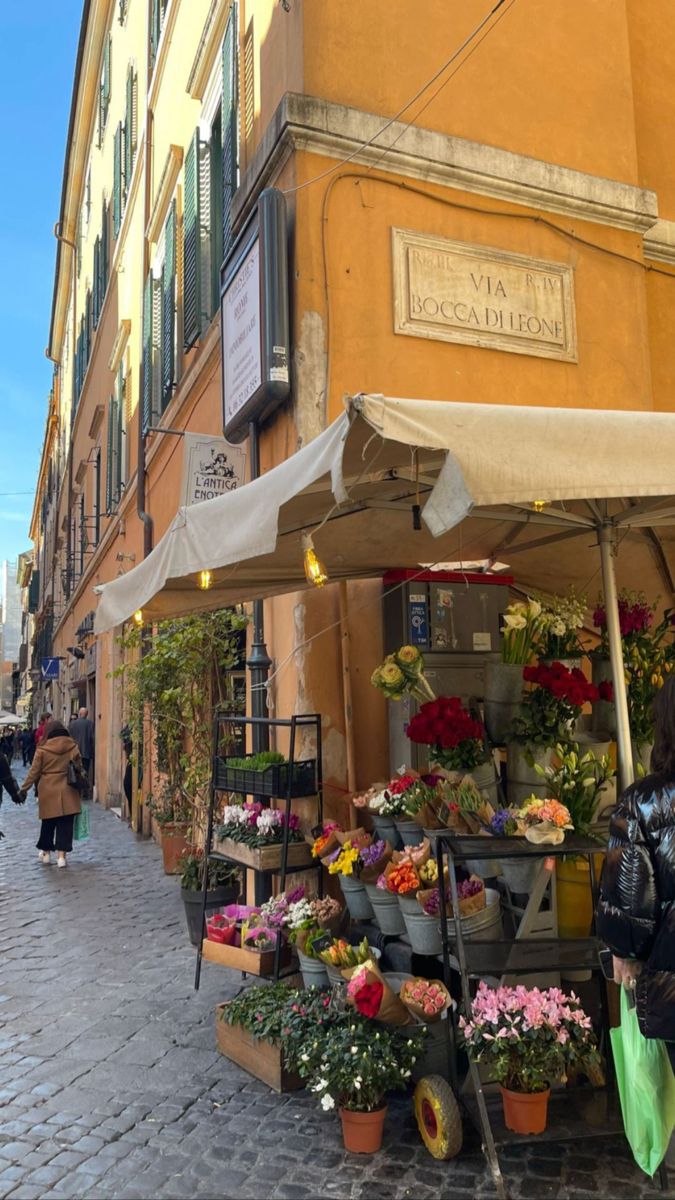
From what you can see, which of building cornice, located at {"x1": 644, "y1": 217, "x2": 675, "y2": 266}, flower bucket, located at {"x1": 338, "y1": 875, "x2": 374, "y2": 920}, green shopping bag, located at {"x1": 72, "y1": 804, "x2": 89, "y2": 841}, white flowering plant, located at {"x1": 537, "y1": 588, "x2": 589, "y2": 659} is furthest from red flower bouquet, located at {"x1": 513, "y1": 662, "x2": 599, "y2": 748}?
green shopping bag, located at {"x1": 72, "y1": 804, "x2": 89, "y2": 841}

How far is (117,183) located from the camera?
15516mm

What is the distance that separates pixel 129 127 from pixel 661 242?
411 inches

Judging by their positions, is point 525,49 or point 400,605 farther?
point 525,49

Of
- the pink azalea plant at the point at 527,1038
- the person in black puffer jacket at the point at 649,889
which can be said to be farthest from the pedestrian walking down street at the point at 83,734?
the person in black puffer jacket at the point at 649,889

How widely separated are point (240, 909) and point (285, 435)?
9.00 feet

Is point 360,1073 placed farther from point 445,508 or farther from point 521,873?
point 445,508

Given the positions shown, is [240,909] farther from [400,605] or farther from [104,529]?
[104,529]

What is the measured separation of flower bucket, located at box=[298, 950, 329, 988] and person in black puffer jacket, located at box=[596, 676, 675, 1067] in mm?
1644

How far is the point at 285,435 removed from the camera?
5.50 m

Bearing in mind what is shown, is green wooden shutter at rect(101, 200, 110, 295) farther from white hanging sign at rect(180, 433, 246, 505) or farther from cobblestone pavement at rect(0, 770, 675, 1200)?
cobblestone pavement at rect(0, 770, 675, 1200)

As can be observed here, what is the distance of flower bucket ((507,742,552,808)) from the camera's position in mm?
3875

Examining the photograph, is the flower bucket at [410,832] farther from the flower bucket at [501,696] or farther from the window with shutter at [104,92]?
the window with shutter at [104,92]

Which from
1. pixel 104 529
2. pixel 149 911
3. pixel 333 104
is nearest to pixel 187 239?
pixel 333 104

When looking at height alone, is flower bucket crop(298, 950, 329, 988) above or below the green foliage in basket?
below
